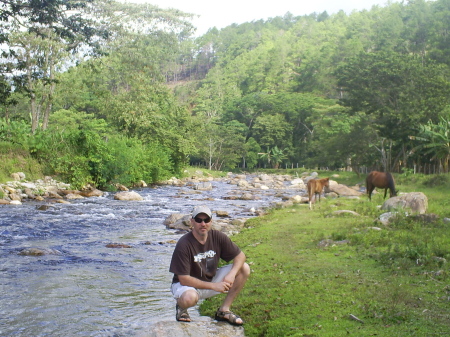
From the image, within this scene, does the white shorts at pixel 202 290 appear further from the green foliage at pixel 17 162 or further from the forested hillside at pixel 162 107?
the green foliage at pixel 17 162

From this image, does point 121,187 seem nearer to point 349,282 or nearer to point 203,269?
point 349,282

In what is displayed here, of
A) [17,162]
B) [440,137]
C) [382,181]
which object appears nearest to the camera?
[382,181]

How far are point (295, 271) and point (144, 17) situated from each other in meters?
49.7

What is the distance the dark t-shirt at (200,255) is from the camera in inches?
232

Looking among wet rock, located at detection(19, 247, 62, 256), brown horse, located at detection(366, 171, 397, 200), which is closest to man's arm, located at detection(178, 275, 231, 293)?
wet rock, located at detection(19, 247, 62, 256)

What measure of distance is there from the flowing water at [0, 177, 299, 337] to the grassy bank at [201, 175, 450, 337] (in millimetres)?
1423

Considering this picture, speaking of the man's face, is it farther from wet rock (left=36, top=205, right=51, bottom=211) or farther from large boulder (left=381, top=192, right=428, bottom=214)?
wet rock (left=36, top=205, right=51, bottom=211)

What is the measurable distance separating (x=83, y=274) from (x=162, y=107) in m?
42.5

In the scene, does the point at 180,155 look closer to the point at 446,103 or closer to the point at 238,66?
the point at 446,103

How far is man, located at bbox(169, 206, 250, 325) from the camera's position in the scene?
5.88m

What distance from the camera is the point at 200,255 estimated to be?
6.02 metres

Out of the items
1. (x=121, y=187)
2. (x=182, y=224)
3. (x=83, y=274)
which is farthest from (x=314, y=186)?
(x=121, y=187)

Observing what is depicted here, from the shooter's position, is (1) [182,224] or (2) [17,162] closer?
(1) [182,224]

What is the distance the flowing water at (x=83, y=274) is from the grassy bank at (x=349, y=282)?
56.0 inches
